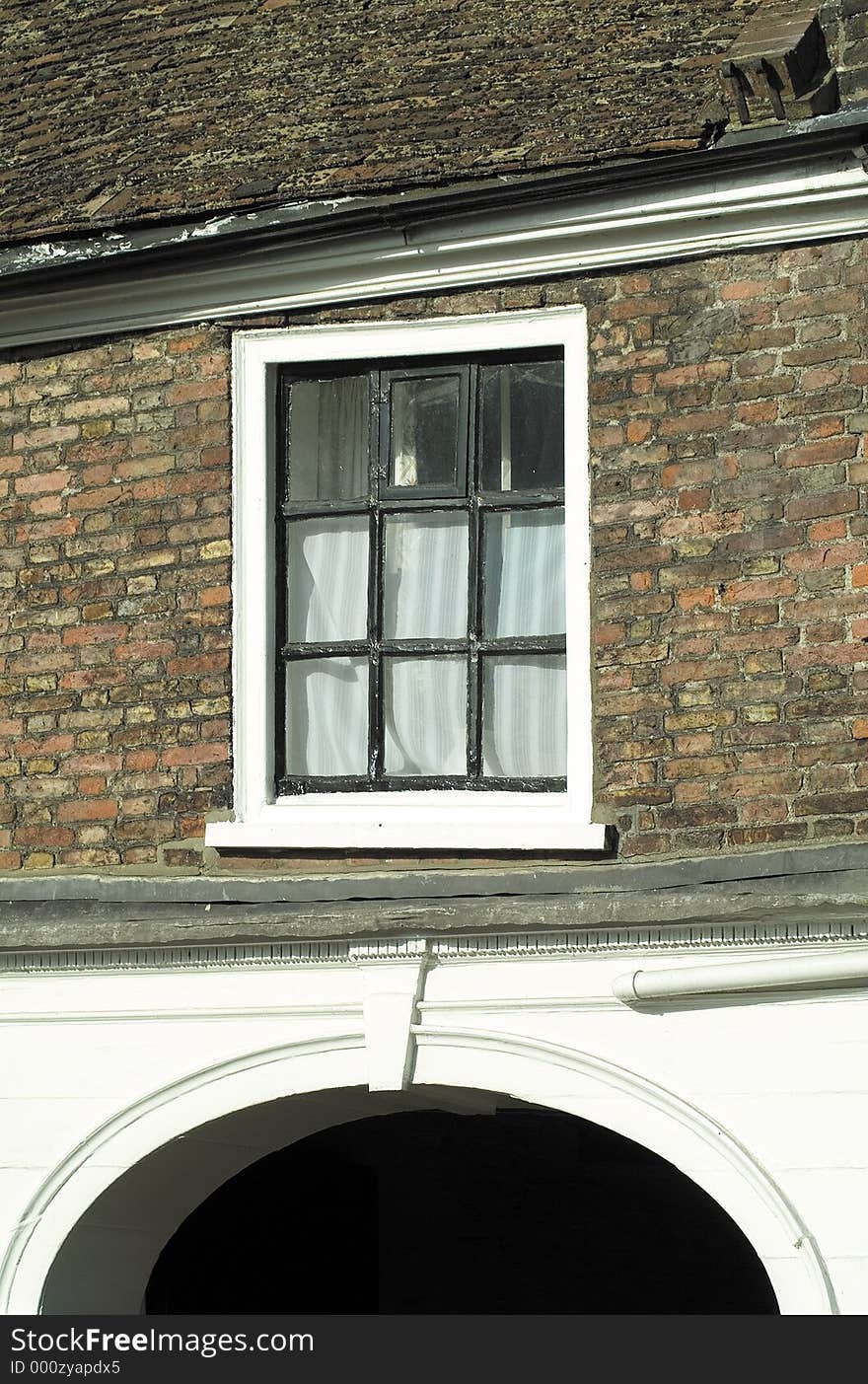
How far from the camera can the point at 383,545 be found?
236 inches

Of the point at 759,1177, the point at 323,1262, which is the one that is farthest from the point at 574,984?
the point at 323,1262

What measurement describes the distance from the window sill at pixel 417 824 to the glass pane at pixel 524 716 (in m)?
0.13

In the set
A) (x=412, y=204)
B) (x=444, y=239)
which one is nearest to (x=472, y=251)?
(x=444, y=239)

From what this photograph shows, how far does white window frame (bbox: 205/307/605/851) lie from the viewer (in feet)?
18.3

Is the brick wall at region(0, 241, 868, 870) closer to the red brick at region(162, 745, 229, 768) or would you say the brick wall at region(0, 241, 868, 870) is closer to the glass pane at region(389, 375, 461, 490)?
the red brick at region(162, 745, 229, 768)

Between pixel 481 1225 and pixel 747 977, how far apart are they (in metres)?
3.50

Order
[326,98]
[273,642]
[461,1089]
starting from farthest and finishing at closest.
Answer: [326,98] → [461,1089] → [273,642]

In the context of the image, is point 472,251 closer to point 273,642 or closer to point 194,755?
point 273,642

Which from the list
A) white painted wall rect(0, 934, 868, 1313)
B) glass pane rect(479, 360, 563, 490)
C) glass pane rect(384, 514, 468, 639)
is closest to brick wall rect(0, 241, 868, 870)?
glass pane rect(479, 360, 563, 490)

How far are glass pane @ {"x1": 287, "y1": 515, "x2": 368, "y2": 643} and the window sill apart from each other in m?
0.61

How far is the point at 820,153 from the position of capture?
17.5ft

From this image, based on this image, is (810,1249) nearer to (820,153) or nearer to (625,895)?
(625,895)

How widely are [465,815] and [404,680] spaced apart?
588mm

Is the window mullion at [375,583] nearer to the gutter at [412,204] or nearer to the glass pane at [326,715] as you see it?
the glass pane at [326,715]
